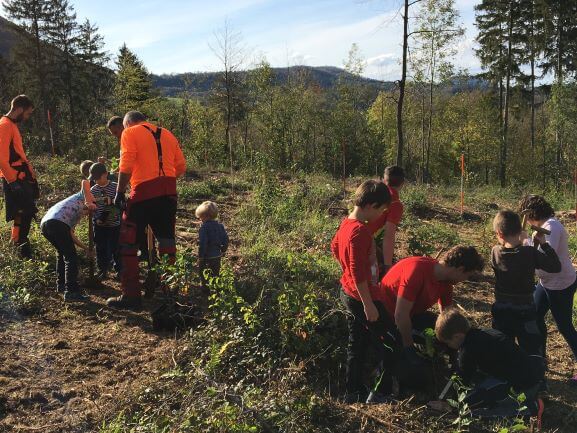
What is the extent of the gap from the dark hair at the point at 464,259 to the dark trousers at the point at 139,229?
2533 millimetres

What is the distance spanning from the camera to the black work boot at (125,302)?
462 cm

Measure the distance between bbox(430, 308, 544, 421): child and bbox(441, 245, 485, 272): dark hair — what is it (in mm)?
309

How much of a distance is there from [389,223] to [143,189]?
7.44 ft

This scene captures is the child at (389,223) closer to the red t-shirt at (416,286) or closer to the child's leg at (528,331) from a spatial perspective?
the red t-shirt at (416,286)

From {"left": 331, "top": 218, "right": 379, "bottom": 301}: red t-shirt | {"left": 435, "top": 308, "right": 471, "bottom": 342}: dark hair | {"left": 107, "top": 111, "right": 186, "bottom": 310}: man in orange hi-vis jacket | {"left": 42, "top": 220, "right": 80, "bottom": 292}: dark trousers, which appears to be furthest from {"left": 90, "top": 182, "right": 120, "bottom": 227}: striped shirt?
{"left": 435, "top": 308, "right": 471, "bottom": 342}: dark hair

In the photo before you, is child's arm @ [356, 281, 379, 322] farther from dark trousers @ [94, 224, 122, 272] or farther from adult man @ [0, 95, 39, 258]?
adult man @ [0, 95, 39, 258]

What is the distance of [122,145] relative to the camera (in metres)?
4.42

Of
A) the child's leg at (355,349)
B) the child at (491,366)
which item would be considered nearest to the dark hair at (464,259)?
the child at (491,366)

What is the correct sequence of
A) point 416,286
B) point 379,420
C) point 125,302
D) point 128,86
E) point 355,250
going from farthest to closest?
point 128,86 → point 125,302 → point 416,286 → point 355,250 → point 379,420

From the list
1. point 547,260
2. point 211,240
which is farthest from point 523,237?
point 211,240

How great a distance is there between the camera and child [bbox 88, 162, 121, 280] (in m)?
5.25

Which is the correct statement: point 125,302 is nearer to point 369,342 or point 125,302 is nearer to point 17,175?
point 17,175

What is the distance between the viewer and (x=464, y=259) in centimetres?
326

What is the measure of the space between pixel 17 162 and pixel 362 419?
462cm
